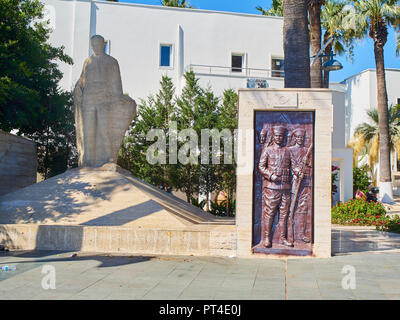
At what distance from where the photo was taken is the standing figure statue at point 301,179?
7.82 meters

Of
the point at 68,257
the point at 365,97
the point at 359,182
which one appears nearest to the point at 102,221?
the point at 68,257

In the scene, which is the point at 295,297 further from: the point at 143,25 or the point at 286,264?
the point at 143,25

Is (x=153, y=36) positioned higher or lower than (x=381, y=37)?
higher

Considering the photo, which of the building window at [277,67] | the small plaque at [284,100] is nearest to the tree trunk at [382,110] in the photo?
the building window at [277,67]

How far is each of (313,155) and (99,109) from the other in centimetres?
568

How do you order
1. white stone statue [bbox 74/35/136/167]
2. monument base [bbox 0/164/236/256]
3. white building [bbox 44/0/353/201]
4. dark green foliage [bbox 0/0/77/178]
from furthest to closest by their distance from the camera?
1. white building [bbox 44/0/353/201]
2. dark green foliage [bbox 0/0/77/178]
3. white stone statue [bbox 74/35/136/167]
4. monument base [bbox 0/164/236/256]

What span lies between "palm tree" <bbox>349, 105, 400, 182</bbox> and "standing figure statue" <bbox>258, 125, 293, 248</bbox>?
21760 millimetres

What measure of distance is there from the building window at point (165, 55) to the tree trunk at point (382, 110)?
34.0ft

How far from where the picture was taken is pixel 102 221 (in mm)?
9195

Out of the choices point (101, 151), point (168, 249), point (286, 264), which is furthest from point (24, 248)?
point (286, 264)

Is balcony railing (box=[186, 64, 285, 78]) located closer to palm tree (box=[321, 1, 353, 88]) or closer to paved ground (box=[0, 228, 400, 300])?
palm tree (box=[321, 1, 353, 88])

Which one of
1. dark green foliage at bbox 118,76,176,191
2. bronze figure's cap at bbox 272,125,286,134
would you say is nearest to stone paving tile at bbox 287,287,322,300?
bronze figure's cap at bbox 272,125,286,134

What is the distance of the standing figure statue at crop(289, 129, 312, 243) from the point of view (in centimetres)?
782
